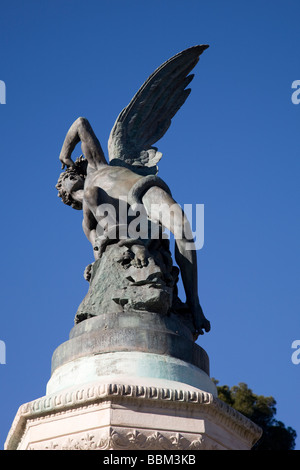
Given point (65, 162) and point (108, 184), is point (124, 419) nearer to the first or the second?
point (108, 184)

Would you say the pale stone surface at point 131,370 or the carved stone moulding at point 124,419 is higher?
the pale stone surface at point 131,370

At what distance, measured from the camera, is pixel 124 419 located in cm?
658

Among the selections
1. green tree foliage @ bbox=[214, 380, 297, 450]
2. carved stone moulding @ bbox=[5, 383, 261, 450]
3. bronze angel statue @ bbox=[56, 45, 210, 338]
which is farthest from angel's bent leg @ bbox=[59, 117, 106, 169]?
green tree foliage @ bbox=[214, 380, 297, 450]

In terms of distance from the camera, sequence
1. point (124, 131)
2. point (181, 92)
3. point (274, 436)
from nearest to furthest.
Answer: point (124, 131), point (181, 92), point (274, 436)

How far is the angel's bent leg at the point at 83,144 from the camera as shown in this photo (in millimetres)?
9164

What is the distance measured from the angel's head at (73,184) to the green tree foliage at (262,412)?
10132 millimetres

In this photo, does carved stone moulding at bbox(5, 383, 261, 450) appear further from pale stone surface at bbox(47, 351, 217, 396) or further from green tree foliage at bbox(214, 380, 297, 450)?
green tree foliage at bbox(214, 380, 297, 450)

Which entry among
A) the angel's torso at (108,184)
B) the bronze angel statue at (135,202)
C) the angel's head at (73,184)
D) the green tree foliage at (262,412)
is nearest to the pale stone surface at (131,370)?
the bronze angel statue at (135,202)

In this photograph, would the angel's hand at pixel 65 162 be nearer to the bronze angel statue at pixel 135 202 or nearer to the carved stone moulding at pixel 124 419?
the bronze angel statue at pixel 135 202

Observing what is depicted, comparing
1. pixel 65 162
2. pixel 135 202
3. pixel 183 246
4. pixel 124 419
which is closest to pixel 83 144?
pixel 65 162
